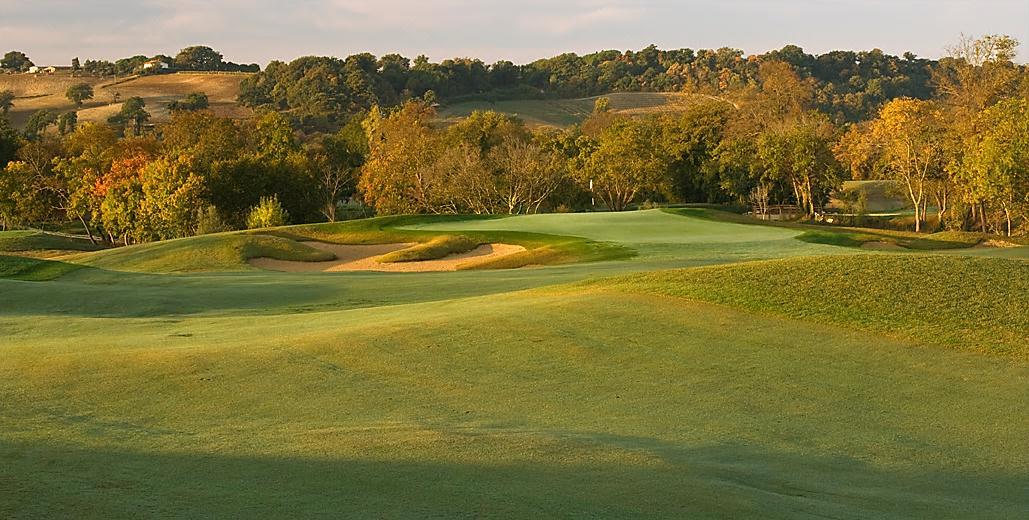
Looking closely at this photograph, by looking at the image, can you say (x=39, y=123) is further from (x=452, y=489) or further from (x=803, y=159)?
(x=452, y=489)

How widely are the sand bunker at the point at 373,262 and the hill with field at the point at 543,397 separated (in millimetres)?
17828

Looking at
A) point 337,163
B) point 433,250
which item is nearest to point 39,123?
point 337,163

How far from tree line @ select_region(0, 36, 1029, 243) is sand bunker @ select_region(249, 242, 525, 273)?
16102 millimetres

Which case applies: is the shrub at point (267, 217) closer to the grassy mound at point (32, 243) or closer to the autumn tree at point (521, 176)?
the grassy mound at point (32, 243)

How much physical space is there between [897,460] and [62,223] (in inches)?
3565

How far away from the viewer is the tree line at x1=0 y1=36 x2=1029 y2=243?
67812mm

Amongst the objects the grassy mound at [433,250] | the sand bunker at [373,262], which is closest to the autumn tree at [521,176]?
the sand bunker at [373,262]

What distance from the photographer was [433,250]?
46688mm

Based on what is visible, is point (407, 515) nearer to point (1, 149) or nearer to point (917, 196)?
point (917, 196)

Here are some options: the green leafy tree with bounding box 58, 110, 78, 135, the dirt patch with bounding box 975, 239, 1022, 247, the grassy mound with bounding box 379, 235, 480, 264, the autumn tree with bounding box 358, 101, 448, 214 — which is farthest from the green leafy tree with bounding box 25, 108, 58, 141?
the dirt patch with bounding box 975, 239, 1022, 247

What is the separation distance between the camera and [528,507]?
24.3ft

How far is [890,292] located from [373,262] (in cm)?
2982

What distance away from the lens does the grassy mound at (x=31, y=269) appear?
31.4 metres

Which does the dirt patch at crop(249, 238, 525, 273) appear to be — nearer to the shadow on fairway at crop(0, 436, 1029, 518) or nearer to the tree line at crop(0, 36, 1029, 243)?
the tree line at crop(0, 36, 1029, 243)
